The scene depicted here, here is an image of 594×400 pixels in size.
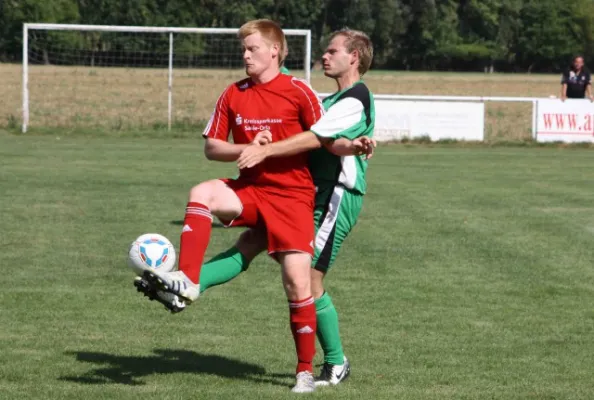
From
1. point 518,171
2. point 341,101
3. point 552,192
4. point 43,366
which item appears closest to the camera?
point 341,101

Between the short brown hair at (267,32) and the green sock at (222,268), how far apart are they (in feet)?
3.32

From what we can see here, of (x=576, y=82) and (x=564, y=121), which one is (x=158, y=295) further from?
(x=576, y=82)

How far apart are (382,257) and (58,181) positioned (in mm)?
7558

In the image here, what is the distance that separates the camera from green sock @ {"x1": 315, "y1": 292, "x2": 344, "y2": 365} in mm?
6066

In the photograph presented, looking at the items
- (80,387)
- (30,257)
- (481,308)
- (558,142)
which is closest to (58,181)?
(30,257)

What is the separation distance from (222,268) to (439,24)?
304ft

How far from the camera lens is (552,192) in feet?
53.8

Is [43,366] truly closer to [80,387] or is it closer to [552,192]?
[80,387]

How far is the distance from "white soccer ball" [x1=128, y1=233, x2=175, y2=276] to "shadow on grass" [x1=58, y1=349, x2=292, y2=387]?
768 millimetres

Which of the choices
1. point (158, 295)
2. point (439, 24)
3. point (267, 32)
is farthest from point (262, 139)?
point (439, 24)

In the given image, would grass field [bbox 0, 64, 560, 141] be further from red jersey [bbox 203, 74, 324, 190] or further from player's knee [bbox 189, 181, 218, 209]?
player's knee [bbox 189, 181, 218, 209]

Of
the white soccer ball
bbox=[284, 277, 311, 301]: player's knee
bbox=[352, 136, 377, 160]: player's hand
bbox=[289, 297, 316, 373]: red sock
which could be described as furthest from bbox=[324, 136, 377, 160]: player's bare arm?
the white soccer ball

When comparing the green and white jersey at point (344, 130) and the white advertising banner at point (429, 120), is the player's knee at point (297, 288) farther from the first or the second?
the white advertising banner at point (429, 120)

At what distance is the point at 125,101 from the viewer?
134 feet
